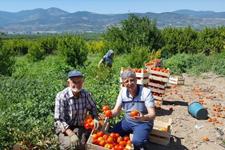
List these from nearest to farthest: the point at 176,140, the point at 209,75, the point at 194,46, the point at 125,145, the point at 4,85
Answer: the point at 125,145, the point at 176,140, the point at 4,85, the point at 209,75, the point at 194,46

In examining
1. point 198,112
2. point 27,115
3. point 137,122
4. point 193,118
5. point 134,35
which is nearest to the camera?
point 137,122

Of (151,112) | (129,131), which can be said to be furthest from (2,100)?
(151,112)

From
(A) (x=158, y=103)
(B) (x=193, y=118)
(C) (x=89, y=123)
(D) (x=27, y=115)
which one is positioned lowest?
(B) (x=193, y=118)

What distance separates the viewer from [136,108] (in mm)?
6676

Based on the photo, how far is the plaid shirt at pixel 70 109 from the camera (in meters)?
6.33

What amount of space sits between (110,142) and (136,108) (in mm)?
814

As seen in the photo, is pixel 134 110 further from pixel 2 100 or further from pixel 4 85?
pixel 4 85

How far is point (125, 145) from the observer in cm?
623

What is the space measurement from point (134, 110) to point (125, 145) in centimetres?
62

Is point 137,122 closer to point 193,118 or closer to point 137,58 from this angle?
point 193,118

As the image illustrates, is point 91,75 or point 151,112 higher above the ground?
point 151,112

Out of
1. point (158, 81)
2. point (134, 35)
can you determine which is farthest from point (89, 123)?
point (134, 35)

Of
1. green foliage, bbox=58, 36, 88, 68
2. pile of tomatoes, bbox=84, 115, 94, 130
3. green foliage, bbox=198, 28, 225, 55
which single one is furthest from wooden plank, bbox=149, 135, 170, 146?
green foliage, bbox=198, 28, 225, 55

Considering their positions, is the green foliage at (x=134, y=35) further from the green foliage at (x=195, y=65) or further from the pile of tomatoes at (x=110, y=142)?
the pile of tomatoes at (x=110, y=142)
